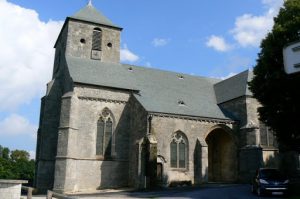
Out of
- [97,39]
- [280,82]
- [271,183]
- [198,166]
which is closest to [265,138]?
[198,166]

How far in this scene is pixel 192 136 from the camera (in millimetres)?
27875

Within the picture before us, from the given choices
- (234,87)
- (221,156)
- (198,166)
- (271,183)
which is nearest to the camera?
(271,183)

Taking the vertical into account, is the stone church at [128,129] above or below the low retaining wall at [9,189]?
above

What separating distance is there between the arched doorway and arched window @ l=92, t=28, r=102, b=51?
13436 millimetres

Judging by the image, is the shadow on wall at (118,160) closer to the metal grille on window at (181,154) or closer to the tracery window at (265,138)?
the metal grille on window at (181,154)

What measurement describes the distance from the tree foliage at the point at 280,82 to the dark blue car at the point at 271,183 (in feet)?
7.29

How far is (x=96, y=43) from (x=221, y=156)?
52.0 feet

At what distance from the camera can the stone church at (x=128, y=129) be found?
25688 millimetres

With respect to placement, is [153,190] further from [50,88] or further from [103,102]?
[50,88]

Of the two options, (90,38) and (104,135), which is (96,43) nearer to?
(90,38)

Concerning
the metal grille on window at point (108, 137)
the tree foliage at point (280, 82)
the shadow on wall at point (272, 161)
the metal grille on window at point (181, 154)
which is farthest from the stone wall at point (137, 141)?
the shadow on wall at point (272, 161)

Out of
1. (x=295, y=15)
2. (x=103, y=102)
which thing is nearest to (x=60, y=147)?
(x=103, y=102)

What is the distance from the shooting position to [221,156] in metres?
30.4

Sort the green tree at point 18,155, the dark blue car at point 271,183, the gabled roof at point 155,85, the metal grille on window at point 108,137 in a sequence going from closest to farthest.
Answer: the dark blue car at point 271,183, the metal grille on window at point 108,137, the gabled roof at point 155,85, the green tree at point 18,155
